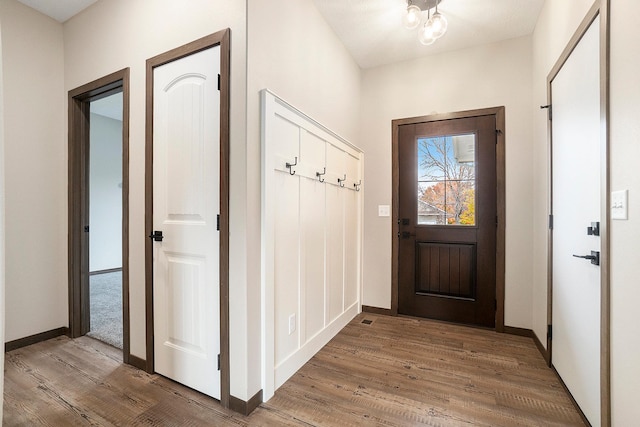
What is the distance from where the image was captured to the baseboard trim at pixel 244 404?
1658 mm

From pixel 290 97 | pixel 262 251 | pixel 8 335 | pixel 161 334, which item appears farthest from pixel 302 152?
pixel 8 335

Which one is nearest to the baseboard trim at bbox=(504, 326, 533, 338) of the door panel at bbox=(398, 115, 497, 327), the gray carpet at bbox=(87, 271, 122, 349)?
the door panel at bbox=(398, 115, 497, 327)

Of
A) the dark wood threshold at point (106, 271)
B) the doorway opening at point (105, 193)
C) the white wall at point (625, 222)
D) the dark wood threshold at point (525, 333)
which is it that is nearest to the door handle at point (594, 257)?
the white wall at point (625, 222)

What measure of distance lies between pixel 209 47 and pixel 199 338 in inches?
70.3

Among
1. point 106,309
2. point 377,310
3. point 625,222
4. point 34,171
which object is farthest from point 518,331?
point 34,171

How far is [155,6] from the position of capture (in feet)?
6.64

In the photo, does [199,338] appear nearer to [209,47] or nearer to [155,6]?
[209,47]

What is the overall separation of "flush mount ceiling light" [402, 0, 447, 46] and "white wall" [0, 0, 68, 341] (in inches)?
119

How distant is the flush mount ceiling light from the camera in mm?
2207

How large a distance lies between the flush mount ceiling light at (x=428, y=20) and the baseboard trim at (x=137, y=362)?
314 centimetres

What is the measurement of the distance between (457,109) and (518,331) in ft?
7.30

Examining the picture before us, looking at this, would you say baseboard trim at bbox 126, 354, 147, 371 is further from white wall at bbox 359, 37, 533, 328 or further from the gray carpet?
white wall at bbox 359, 37, 533, 328

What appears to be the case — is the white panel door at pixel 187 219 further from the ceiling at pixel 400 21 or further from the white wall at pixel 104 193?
the white wall at pixel 104 193

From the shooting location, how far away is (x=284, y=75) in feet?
6.51
